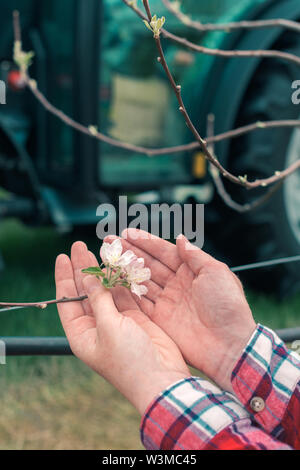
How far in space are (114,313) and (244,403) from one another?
0.20 meters

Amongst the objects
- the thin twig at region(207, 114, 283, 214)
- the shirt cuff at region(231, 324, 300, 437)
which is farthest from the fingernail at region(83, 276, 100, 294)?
the thin twig at region(207, 114, 283, 214)

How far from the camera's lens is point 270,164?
6.75ft

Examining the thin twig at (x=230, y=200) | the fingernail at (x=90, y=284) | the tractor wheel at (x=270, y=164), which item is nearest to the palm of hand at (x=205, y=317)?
the fingernail at (x=90, y=284)

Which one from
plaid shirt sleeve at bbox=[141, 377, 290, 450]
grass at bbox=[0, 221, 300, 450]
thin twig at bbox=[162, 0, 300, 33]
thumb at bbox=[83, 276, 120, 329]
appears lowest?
grass at bbox=[0, 221, 300, 450]

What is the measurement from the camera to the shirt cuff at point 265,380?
0.72 m

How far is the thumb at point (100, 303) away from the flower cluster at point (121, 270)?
0.6 inches

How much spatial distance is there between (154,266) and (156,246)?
0.10 ft

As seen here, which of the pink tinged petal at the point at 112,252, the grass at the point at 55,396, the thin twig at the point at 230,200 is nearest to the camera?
the pink tinged petal at the point at 112,252

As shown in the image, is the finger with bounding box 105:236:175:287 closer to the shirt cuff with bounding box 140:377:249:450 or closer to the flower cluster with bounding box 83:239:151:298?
the flower cluster with bounding box 83:239:151:298

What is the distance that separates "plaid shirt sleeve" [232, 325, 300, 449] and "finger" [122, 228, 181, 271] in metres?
0.16

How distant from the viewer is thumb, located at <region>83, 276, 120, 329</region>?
2.34ft

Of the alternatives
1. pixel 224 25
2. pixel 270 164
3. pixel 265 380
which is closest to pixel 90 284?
pixel 265 380

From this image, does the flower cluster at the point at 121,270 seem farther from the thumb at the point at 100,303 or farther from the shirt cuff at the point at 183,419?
the shirt cuff at the point at 183,419
